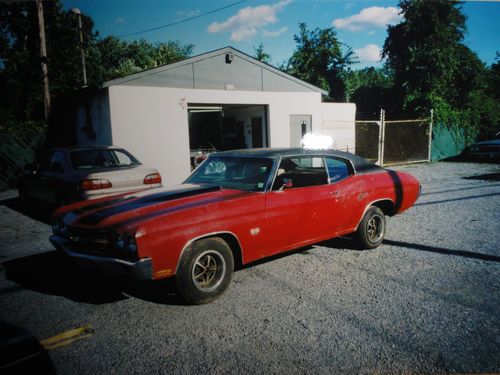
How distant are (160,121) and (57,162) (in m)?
4.77

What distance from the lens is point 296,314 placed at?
329cm

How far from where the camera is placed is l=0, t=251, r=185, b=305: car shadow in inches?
146

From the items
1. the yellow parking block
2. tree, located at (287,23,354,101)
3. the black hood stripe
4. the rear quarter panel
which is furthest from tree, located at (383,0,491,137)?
the yellow parking block

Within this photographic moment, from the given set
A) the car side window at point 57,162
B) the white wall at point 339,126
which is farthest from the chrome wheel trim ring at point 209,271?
the white wall at point 339,126

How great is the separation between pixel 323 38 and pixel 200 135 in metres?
36.2

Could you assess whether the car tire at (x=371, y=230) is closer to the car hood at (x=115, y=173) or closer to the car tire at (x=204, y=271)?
the car tire at (x=204, y=271)

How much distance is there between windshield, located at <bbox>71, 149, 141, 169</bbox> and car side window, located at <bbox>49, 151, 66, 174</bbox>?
245mm

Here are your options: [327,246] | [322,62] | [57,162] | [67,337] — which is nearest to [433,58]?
[322,62]

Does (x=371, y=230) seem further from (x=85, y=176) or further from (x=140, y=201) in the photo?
(x=85, y=176)

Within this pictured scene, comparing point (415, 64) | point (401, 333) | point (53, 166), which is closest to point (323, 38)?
point (415, 64)

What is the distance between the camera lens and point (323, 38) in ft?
157

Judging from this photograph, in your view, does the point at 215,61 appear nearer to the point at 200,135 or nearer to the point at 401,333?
the point at 200,135

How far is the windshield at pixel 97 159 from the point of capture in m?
6.83

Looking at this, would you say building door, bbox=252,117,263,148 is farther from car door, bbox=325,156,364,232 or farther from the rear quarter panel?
car door, bbox=325,156,364,232
